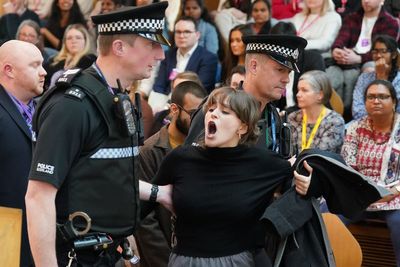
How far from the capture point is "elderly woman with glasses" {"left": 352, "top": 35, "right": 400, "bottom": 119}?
23.0 ft

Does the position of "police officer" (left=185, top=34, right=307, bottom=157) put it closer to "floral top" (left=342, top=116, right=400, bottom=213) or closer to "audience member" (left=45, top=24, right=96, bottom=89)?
Answer: "floral top" (left=342, top=116, right=400, bottom=213)

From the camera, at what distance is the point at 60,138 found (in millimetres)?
2812

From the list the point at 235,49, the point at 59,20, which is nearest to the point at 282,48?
the point at 235,49

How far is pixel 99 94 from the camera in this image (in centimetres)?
298

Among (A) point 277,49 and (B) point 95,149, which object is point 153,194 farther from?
(A) point 277,49

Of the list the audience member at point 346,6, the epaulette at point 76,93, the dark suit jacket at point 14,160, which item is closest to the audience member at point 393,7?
the audience member at point 346,6

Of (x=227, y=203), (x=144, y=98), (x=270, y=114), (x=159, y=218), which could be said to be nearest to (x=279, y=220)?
(x=227, y=203)

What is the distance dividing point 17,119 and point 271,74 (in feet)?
4.41

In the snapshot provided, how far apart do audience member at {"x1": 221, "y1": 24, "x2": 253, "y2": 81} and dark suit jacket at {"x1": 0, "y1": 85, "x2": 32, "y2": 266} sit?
3.86m

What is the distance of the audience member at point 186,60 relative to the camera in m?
7.92

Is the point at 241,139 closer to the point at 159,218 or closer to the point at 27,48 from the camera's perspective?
the point at 159,218

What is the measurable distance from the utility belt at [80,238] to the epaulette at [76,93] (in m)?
0.43

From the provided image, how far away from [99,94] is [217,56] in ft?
17.3

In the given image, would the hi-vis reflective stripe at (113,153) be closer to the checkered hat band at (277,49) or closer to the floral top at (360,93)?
the checkered hat band at (277,49)
